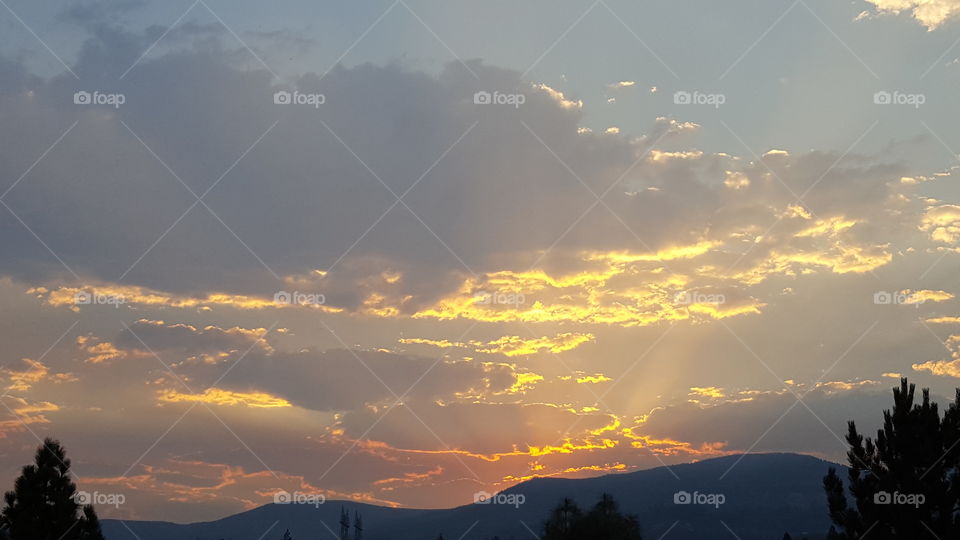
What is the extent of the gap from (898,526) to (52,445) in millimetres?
37568

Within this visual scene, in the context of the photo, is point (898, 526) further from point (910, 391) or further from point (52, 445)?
point (52, 445)

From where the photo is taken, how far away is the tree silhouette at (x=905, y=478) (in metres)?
37.5

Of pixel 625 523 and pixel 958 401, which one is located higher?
pixel 958 401

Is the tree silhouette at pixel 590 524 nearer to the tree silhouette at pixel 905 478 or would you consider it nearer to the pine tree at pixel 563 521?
the pine tree at pixel 563 521

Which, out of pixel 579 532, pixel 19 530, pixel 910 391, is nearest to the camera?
pixel 19 530

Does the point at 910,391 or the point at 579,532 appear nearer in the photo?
the point at 910,391

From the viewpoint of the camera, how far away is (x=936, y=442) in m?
38.6

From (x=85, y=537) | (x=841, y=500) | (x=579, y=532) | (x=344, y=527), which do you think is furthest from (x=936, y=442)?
(x=344, y=527)

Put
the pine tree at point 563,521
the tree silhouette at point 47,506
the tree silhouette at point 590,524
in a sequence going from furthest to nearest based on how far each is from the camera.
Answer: the pine tree at point 563,521 → the tree silhouette at point 590,524 → the tree silhouette at point 47,506
